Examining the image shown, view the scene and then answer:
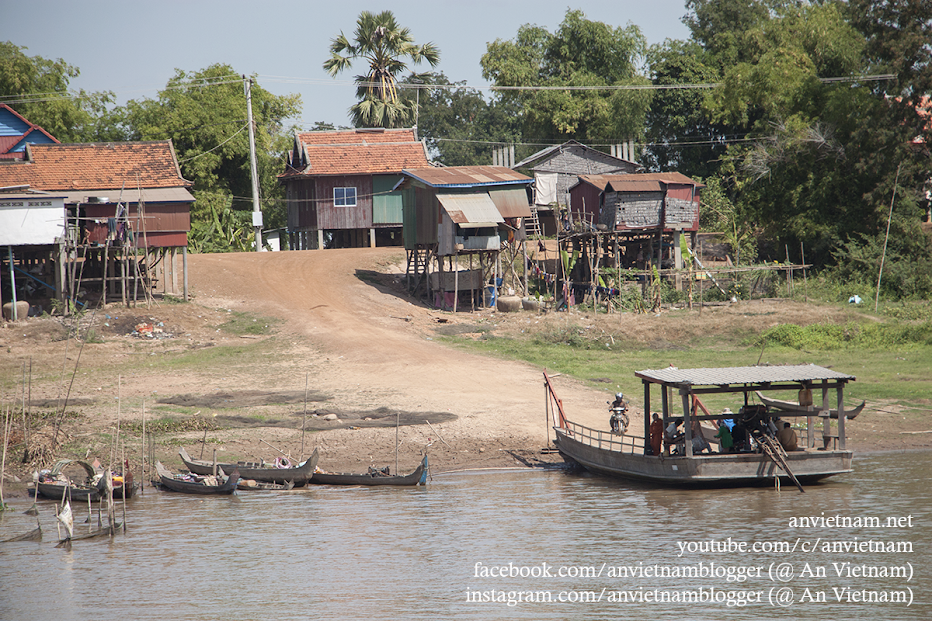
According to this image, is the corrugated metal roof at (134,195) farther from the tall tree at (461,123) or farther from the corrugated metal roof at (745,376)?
the tall tree at (461,123)

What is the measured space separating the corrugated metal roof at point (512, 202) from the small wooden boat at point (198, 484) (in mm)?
21557

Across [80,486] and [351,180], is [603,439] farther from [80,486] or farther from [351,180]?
[351,180]

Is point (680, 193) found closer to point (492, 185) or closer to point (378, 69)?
point (492, 185)

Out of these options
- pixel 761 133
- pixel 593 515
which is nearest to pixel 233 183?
pixel 761 133

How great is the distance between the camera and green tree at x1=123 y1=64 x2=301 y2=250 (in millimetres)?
51500

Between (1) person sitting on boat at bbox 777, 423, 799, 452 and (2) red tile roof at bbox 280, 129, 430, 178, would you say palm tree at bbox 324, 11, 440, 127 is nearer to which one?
(2) red tile roof at bbox 280, 129, 430, 178

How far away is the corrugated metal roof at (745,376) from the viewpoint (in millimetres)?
17578

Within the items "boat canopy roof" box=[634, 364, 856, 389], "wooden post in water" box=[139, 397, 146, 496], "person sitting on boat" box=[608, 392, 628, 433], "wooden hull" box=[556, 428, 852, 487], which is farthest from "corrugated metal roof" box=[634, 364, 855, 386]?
"wooden post in water" box=[139, 397, 146, 496]

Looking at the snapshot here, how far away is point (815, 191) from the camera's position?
4150cm

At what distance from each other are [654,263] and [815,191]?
26.8 feet

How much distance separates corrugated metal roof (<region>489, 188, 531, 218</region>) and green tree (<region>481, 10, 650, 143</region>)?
79.7ft

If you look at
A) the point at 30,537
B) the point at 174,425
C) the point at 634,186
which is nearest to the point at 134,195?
the point at 174,425

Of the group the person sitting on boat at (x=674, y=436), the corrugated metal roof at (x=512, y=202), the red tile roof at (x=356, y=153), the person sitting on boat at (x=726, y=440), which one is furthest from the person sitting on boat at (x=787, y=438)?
the red tile roof at (x=356, y=153)

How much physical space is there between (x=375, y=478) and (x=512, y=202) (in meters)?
21.2
